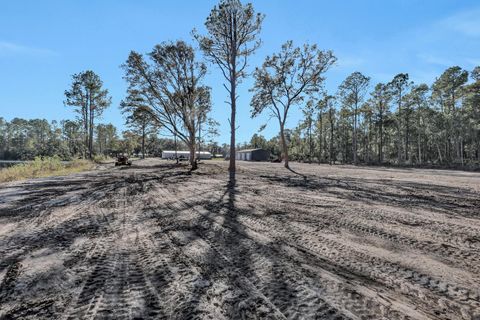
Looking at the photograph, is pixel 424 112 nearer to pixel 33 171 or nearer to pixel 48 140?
pixel 33 171

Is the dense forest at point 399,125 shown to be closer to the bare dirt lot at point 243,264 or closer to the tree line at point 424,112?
the tree line at point 424,112

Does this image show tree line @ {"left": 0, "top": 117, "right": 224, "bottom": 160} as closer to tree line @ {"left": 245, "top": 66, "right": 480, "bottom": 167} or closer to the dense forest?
the dense forest

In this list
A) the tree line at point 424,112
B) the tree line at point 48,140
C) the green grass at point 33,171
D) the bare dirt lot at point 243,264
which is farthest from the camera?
the tree line at point 48,140

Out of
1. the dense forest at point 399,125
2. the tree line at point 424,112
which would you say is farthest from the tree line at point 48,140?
the tree line at point 424,112

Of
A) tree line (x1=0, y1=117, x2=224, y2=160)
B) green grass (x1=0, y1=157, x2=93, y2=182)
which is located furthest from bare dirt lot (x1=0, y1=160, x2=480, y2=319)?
tree line (x1=0, y1=117, x2=224, y2=160)

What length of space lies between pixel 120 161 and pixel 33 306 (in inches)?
1402

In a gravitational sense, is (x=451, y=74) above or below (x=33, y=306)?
above

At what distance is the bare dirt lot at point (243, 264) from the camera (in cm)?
246

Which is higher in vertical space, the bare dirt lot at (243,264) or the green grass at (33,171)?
the green grass at (33,171)

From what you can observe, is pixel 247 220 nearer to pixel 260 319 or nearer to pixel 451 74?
pixel 260 319

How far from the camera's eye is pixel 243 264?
348cm

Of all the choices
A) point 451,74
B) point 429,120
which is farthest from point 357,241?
point 429,120

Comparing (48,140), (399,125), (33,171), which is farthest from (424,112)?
(48,140)

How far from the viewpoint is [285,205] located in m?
7.60
